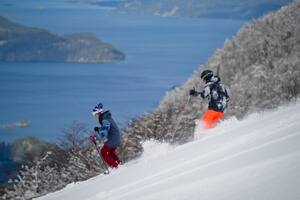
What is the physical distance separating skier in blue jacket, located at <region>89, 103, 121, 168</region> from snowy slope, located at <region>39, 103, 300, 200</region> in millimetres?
682

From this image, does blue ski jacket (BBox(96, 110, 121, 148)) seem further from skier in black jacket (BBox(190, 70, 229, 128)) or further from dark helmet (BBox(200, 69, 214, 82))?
dark helmet (BBox(200, 69, 214, 82))

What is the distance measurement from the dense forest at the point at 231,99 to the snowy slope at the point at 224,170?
8.36 feet

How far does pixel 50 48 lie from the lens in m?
151

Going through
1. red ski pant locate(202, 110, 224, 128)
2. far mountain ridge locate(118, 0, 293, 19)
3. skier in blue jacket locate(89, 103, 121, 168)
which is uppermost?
far mountain ridge locate(118, 0, 293, 19)

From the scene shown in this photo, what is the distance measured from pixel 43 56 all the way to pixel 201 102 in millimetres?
135388

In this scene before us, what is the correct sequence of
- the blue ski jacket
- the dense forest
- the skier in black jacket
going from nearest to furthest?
the blue ski jacket, the skier in black jacket, the dense forest

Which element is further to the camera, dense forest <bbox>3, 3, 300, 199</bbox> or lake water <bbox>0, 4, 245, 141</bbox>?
lake water <bbox>0, 4, 245, 141</bbox>

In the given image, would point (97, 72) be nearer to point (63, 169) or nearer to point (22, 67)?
point (22, 67)

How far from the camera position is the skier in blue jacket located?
10945 millimetres

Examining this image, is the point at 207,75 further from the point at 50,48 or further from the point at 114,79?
the point at 50,48

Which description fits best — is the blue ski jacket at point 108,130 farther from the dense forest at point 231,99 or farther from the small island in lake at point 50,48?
the small island in lake at point 50,48

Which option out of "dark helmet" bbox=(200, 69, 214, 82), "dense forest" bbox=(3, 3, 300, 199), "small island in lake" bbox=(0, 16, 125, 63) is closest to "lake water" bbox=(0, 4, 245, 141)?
"small island in lake" bbox=(0, 16, 125, 63)

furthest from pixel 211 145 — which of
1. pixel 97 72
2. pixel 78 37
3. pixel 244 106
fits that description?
pixel 78 37

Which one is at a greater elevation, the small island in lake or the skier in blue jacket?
the skier in blue jacket
